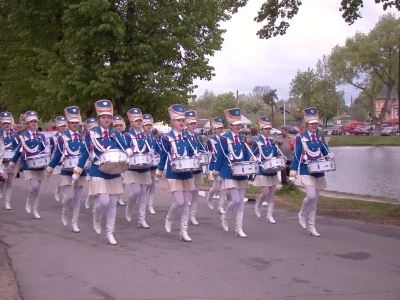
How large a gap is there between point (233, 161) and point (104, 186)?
2.49 m

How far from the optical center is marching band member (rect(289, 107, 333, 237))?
36.1 feet

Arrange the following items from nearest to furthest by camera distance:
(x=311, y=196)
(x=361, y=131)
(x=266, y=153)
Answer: (x=311, y=196), (x=266, y=153), (x=361, y=131)

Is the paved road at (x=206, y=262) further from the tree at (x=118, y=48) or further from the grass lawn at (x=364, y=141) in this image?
the grass lawn at (x=364, y=141)

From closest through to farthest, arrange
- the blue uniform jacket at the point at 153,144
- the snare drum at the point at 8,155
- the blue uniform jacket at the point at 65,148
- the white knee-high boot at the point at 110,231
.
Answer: the white knee-high boot at the point at 110,231 < the blue uniform jacket at the point at 65,148 < the blue uniform jacket at the point at 153,144 < the snare drum at the point at 8,155

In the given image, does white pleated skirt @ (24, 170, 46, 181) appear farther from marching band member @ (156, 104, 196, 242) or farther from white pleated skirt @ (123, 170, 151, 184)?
marching band member @ (156, 104, 196, 242)

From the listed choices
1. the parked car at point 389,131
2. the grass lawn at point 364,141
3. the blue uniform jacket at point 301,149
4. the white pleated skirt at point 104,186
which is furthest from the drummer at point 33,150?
the parked car at point 389,131

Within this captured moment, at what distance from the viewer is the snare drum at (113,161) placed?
372 inches

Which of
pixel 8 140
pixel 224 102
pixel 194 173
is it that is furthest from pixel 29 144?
pixel 224 102

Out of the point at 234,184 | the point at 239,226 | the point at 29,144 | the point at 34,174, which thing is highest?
the point at 29,144

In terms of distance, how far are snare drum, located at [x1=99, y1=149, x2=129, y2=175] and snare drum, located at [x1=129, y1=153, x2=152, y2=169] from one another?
191 cm

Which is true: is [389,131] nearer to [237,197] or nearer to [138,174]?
[138,174]

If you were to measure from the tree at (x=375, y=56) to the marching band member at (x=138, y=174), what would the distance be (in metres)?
57.9

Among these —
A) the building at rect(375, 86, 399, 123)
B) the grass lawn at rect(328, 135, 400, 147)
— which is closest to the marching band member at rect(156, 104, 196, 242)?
the grass lawn at rect(328, 135, 400, 147)

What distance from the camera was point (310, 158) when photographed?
11.0 meters
